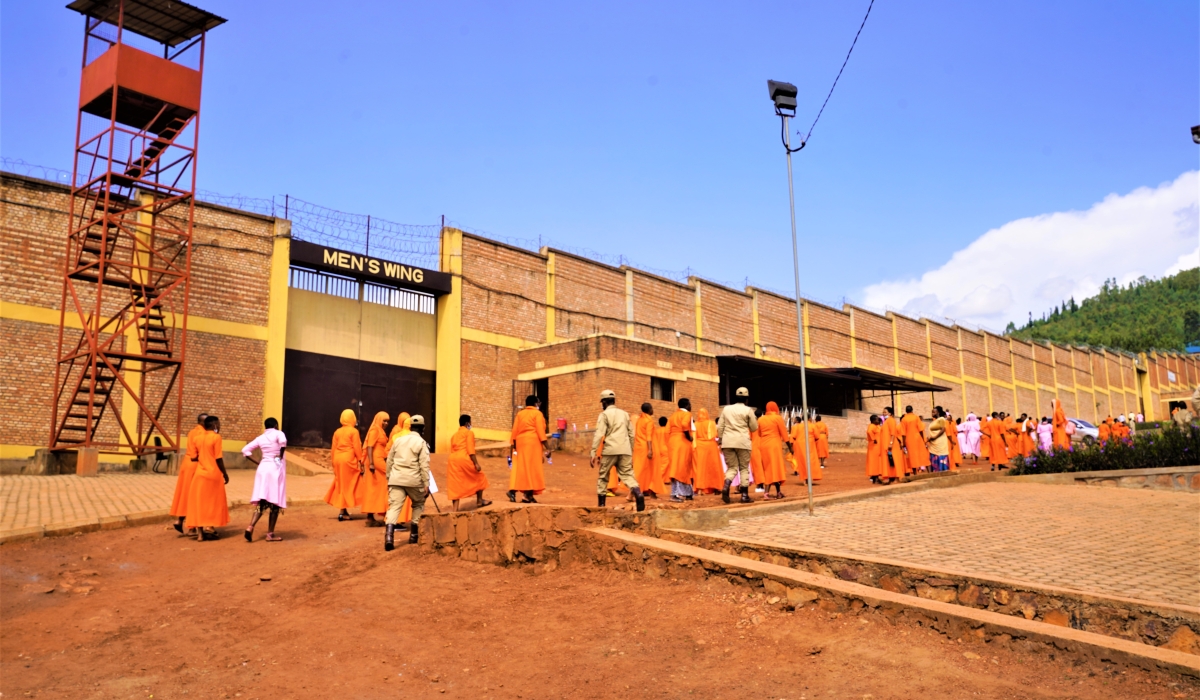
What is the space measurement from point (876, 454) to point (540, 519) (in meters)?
10.3

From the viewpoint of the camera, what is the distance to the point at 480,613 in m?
7.16

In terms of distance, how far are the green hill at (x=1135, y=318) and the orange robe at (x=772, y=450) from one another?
82.4 metres

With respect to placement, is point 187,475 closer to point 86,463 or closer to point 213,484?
point 213,484

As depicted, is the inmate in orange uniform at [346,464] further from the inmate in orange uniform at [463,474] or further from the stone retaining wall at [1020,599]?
the stone retaining wall at [1020,599]

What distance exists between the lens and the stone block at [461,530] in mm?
9164

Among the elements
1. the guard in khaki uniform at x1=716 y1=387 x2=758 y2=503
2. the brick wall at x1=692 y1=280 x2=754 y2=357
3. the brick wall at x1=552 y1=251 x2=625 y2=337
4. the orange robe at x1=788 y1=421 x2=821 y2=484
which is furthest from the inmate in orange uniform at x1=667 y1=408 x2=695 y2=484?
the brick wall at x1=692 y1=280 x2=754 y2=357

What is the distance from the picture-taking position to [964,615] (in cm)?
545

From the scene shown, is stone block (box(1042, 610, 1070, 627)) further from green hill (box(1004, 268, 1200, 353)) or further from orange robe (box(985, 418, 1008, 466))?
green hill (box(1004, 268, 1200, 353))

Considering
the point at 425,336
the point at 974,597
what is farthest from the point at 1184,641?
the point at 425,336

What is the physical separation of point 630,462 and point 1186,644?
19.4 feet

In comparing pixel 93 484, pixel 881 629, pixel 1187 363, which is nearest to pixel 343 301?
pixel 93 484

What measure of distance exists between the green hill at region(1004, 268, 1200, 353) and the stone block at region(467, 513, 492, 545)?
87787 millimetres

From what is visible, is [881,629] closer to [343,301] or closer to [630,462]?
[630,462]

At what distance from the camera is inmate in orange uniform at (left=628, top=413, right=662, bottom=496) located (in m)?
13.7
